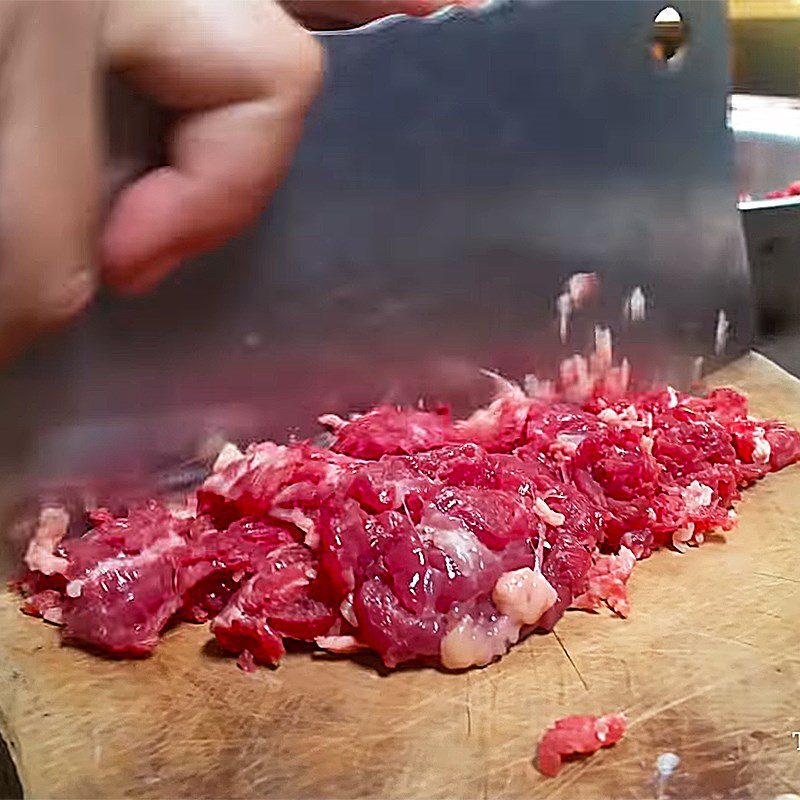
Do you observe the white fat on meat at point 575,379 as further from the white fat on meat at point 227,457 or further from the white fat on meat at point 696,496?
the white fat on meat at point 227,457

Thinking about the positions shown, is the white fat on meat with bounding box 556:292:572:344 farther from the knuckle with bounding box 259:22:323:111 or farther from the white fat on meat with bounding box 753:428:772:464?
the knuckle with bounding box 259:22:323:111

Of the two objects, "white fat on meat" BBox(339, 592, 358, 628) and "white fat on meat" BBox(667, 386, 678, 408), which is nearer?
"white fat on meat" BBox(339, 592, 358, 628)

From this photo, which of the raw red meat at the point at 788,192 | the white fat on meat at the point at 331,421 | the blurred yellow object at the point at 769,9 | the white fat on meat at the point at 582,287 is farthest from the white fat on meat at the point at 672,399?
the blurred yellow object at the point at 769,9

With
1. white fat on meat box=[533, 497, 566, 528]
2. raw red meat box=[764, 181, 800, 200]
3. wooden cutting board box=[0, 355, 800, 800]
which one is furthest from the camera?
raw red meat box=[764, 181, 800, 200]

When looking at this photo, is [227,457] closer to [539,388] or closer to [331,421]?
[331,421]

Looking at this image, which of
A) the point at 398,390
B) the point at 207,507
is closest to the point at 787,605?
the point at 398,390

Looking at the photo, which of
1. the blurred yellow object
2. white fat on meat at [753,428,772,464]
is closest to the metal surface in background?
white fat on meat at [753,428,772,464]
